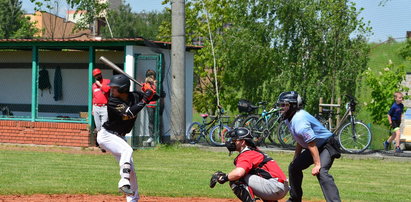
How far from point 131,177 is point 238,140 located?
2.05 metres

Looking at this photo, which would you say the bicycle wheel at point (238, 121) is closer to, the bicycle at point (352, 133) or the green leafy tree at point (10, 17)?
the bicycle at point (352, 133)

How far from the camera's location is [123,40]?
730 inches

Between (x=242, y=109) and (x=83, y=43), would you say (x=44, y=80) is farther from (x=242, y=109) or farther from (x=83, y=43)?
(x=242, y=109)

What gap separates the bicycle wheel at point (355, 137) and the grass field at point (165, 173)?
0.55 metres

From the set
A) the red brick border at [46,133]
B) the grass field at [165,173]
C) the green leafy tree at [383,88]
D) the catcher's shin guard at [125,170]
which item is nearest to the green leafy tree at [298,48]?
the green leafy tree at [383,88]

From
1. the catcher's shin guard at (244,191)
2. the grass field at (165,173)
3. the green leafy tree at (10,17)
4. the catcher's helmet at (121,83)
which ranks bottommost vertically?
the grass field at (165,173)

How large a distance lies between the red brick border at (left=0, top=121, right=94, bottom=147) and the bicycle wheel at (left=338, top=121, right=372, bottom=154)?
6.61m

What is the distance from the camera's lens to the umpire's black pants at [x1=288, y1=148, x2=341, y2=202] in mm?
8695

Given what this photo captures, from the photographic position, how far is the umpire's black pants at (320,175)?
→ 8.70 meters

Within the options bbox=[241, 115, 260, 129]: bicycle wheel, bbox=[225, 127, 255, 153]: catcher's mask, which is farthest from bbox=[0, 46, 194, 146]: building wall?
bbox=[225, 127, 255, 153]: catcher's mask

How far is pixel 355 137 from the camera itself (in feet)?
57.6

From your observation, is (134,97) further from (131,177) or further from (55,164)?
(55,164)

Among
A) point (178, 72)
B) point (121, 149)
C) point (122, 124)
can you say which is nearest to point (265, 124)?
point (178, 72)

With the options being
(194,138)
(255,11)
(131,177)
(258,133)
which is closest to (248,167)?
(131,177)
